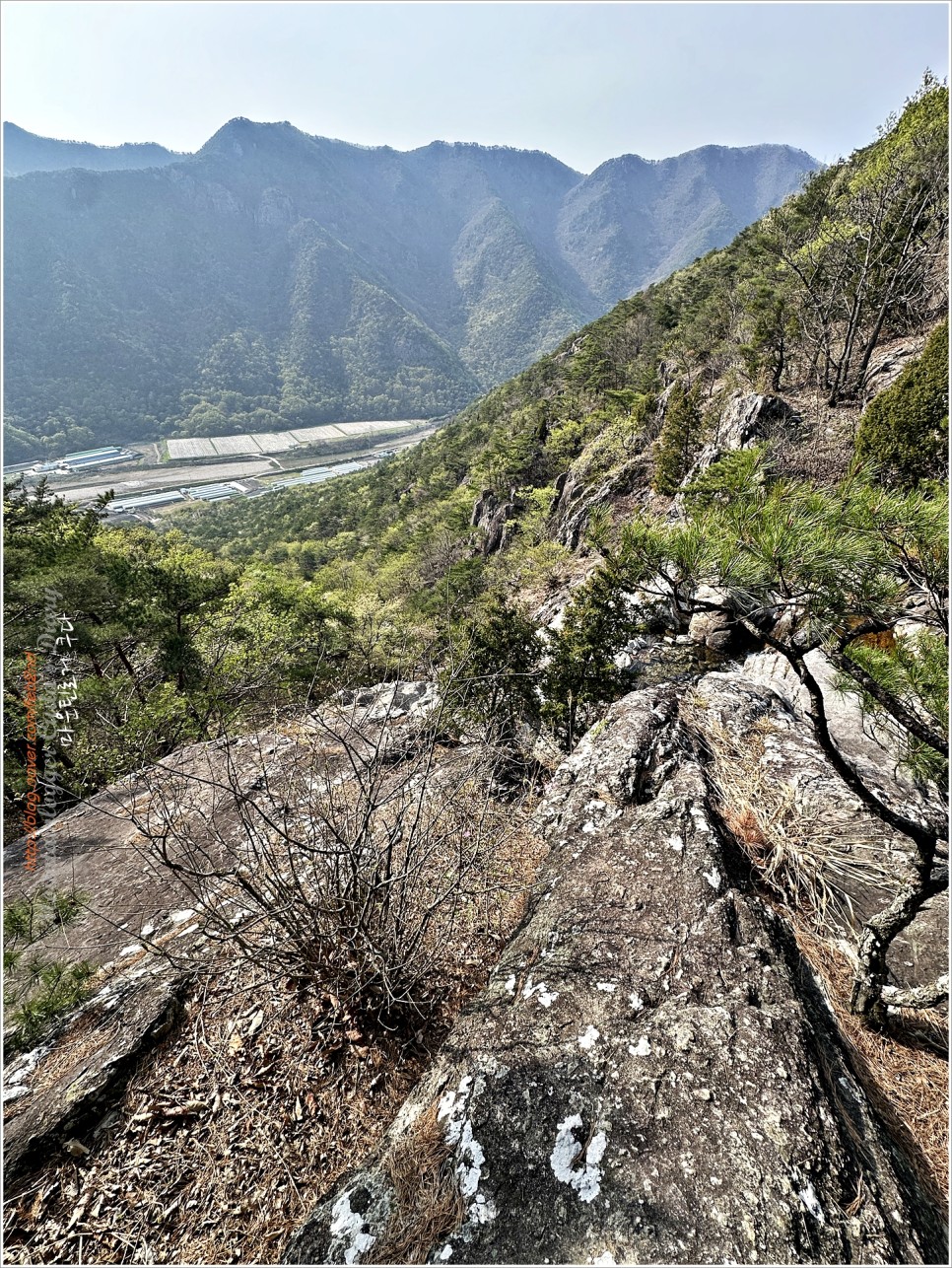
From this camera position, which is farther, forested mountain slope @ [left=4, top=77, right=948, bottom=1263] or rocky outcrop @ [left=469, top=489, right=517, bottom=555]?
rocky outcrop @ [left=469, top=489, right=517, bottom=555]

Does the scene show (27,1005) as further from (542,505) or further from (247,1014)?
(542,505)

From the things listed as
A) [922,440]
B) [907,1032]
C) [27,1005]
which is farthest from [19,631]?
[922,440]

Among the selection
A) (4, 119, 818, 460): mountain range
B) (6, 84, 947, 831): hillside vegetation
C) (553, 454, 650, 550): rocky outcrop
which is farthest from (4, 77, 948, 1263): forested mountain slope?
(4, 119, 818, 460): mountain range

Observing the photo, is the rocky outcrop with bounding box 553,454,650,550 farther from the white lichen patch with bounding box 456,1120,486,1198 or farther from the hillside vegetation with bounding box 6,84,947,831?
the white lichen patch with bounding box 456,1120,486,1198

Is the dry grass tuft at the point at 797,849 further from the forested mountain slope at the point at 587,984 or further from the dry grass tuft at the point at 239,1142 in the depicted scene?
the dry grass tuft at the point at 239,1142

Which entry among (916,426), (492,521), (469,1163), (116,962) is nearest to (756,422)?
(916,426)

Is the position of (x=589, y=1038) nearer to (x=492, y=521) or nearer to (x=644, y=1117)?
(x=644, y=1117)
